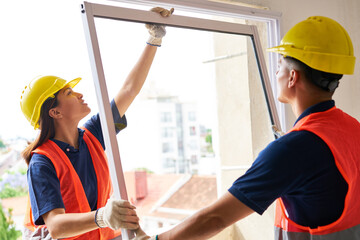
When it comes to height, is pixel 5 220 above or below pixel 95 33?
below

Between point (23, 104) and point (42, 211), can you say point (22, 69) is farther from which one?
point (42, 211)

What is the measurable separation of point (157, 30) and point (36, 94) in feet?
1.95

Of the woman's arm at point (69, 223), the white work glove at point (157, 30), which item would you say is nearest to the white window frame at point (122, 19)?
the white work glove at point (157, 30)

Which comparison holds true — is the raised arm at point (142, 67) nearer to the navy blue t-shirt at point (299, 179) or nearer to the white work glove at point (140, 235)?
the white work glove at point (140, 235)

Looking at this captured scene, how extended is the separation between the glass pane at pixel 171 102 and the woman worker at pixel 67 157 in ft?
0.25

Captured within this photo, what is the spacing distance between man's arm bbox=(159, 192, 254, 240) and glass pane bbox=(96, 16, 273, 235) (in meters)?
0.33

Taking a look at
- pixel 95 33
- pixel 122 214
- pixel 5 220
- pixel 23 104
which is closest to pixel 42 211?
pixel 122 214

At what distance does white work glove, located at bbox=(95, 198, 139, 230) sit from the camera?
4.06ft

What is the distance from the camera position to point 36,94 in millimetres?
1586

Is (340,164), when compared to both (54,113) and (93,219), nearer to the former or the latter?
(93,219)

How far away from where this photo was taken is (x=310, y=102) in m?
1.32

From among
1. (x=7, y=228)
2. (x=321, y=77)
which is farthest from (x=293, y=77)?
(x=7, y=228)

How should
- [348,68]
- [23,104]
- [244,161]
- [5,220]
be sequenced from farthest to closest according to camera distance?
[244,161], [5,220], [23,104], [348,68]

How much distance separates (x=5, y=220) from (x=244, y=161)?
1.59 metres
